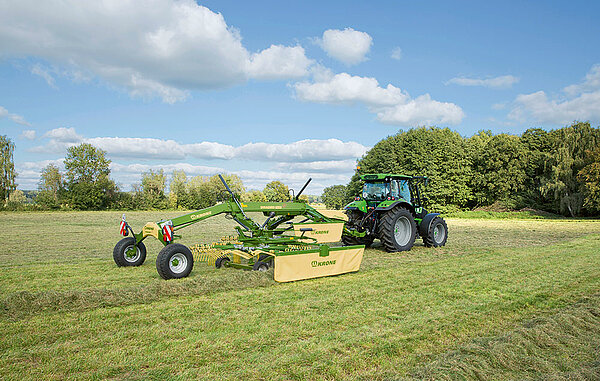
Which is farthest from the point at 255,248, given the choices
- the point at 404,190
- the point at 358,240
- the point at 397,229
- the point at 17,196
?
the point at 17,196

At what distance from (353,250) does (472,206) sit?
42.9 m

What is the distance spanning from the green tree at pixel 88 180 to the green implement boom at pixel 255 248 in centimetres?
4491

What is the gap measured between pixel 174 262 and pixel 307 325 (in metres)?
3.79

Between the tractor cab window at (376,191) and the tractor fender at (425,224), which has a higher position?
the tractor cab window at (376,191)

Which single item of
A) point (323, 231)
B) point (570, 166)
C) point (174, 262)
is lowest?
point (174, 262)

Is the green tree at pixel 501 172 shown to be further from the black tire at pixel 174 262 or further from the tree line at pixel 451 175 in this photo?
the black tire at pixel 174 262

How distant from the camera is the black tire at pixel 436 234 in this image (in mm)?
12539

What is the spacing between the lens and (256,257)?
27.1ft

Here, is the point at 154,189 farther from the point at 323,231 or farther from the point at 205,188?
the point at 323,231

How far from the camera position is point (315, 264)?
763 centimetres

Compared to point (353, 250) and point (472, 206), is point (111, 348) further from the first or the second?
point (472, 206)

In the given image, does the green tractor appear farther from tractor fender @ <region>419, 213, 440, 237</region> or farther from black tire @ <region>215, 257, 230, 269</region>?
black tire @ <region>215, 257, 230, 269</region>

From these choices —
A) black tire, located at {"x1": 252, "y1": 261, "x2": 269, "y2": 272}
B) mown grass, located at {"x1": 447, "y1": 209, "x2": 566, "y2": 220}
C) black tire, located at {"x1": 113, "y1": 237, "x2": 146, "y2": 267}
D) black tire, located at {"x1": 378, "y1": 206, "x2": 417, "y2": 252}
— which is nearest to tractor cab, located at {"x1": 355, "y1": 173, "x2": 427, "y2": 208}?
Answer: black tire, located at {"x1": 378, "y1": 206, "x2": 417, "y2": 252}

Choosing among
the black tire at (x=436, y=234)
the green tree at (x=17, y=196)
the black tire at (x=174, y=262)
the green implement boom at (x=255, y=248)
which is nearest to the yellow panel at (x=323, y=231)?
the green implement boom at (x=255, y=248)
